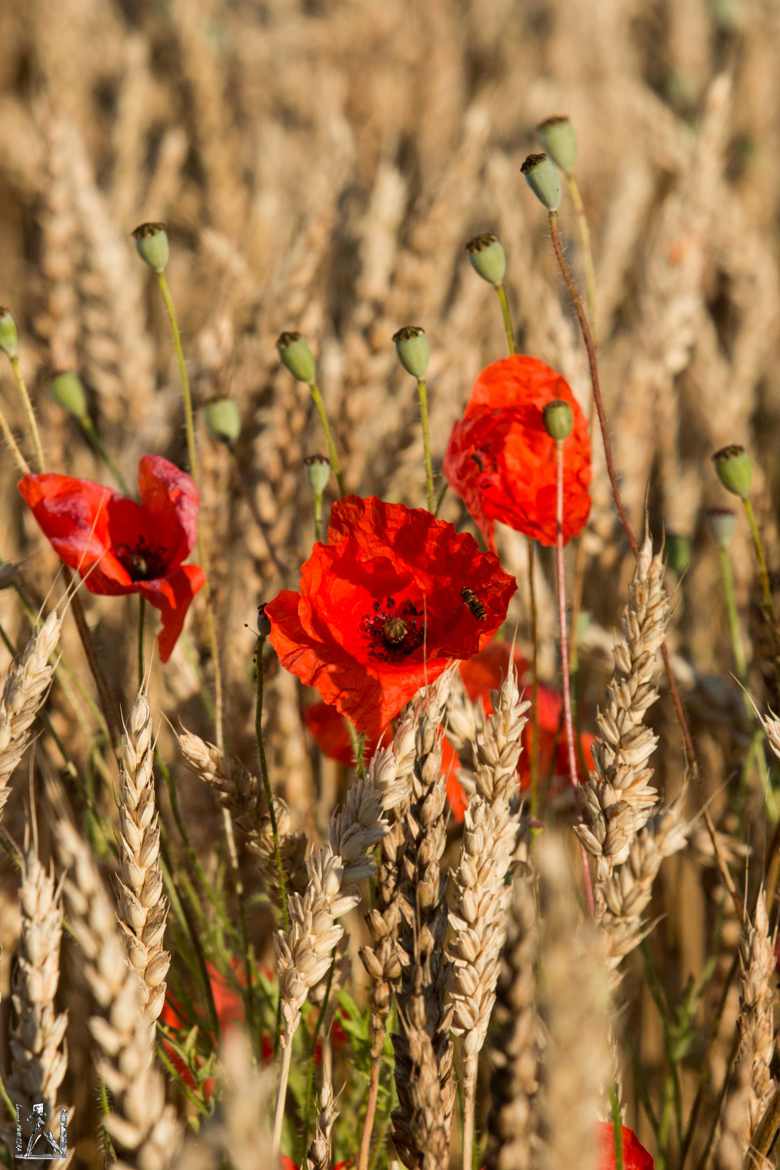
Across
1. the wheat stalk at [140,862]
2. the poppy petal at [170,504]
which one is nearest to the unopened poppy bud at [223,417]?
the poppy petal at [170,504]

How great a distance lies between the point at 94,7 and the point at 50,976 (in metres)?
3.13

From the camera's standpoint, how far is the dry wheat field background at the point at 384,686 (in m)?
0.69

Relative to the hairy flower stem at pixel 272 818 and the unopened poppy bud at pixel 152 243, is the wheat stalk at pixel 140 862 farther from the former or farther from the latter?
the unopened poppy bud at pixel 152 243

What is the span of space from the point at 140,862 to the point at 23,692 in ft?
0.41

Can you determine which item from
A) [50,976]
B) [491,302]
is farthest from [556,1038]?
[491,302]

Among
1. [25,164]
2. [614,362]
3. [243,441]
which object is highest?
[25,164]

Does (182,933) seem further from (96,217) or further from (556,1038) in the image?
(96,217)

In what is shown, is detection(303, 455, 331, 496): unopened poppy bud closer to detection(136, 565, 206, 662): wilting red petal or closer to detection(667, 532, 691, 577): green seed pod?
detection(136, 565, 206, 662): wilting red petal

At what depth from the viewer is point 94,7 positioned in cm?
323

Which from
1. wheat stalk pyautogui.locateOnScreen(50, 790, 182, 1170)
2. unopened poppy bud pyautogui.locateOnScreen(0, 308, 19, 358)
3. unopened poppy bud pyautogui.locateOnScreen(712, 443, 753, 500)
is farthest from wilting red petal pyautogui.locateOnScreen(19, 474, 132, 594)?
unopened poppy bud pyautogui.locateOnScreen(712, 443, 753, 500)

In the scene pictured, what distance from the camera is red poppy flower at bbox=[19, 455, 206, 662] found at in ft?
3.04

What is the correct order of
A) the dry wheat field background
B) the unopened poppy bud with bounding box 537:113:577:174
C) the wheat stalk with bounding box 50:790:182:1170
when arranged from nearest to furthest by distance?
the wheat stalk with bounding box 50:790:182:1170
the dry wheat field background
the unopened poppy bud with bounding box 537:113:577:174

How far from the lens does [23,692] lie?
0.74 meters

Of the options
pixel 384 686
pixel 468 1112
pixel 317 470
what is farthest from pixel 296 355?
pixel 468 1112
